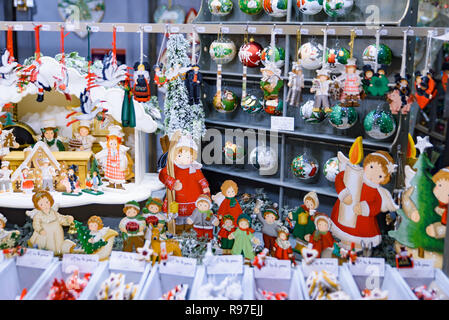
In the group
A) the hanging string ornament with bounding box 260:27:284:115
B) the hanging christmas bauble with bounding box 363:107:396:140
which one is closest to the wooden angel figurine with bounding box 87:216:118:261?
the hanging string ornament with bounding box 260:27:284:115

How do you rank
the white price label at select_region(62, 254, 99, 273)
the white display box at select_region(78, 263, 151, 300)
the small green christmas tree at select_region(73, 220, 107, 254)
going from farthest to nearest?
the small green christmas tree at select_region(73, 220, 107, 254), the white price label at select_region(62, 254, 99, 273), the white display box at select_region(78, 263, 151, 300)

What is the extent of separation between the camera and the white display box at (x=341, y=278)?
7.50 ft

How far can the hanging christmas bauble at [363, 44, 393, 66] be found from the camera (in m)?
3.37

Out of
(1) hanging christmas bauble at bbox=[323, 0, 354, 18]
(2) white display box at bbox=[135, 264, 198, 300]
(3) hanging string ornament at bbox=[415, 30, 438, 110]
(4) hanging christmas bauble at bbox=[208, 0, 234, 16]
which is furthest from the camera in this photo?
(4) hanging christmas bauble at bbox=[208, 0, 234, 16]

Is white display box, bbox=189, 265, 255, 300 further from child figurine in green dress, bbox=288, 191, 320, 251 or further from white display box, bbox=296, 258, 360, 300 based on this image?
child figurine in green dress, bbox=288, 191, 320, 251

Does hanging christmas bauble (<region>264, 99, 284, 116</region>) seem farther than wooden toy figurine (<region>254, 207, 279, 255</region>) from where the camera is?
Yes

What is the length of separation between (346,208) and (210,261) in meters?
1.00

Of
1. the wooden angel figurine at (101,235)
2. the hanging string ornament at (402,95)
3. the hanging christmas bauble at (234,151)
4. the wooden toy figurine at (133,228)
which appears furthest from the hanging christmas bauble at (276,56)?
the wooden angel figurine at (101,235)

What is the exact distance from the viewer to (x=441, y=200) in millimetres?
2600

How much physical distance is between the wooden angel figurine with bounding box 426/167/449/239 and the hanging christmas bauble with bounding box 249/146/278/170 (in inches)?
61.2

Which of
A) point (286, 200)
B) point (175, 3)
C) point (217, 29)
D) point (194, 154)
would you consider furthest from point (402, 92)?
point (175, 3)

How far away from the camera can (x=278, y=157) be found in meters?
4.23
